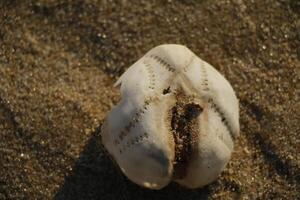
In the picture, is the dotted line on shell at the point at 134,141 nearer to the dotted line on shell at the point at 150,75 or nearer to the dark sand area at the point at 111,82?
the dotted line on shell at the point at 150,75

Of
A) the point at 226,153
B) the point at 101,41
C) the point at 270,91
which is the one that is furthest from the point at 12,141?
the point at 270,91

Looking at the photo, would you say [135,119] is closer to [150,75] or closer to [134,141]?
[134,141]

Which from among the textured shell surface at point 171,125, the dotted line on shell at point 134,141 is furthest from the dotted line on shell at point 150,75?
the dotted line on shell at point 134,141

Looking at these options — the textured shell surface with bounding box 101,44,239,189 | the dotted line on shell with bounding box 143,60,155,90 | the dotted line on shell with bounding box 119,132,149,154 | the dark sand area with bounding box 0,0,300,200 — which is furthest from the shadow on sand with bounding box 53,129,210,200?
the dotted line on shell with bounding box 143,60,155,90

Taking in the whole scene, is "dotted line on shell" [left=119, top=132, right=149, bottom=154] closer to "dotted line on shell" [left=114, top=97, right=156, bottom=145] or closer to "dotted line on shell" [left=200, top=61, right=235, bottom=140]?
"dotted line on shell" [left=114, top=97, right=156, bottom=145]

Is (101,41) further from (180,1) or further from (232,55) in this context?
(232,55)
